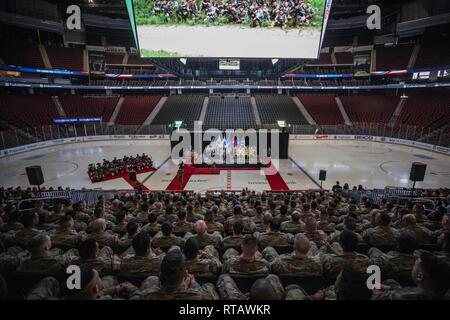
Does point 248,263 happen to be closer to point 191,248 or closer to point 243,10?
point 191,248

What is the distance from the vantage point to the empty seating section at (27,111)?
1073 inches

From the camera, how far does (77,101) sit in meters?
37.0

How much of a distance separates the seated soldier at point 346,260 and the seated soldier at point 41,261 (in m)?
3.53

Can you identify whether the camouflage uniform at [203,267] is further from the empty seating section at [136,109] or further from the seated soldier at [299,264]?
the empty seating section at [136,109]

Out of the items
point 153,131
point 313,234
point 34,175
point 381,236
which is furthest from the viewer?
point 153,131

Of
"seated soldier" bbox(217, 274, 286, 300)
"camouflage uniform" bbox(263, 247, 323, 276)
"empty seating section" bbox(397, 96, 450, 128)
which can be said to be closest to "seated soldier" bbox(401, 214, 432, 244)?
"camouflage uniform" bbox(263, 247, 323, 276)

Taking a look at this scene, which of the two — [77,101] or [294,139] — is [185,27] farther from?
[77,101]

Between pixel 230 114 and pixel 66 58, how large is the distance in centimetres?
2852

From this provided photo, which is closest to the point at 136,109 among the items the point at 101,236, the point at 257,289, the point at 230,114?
the point at 230,114

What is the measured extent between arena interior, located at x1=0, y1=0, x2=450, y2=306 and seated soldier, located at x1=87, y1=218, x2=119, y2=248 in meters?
0.03

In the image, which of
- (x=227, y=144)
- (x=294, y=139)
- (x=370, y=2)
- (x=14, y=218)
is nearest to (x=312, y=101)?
(x=294, y=139)

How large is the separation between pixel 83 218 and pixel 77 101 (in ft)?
120

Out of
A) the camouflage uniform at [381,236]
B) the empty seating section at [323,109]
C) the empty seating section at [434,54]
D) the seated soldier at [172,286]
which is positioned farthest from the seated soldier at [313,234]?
the empty seating section at [434,54]

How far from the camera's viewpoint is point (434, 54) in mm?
33969
